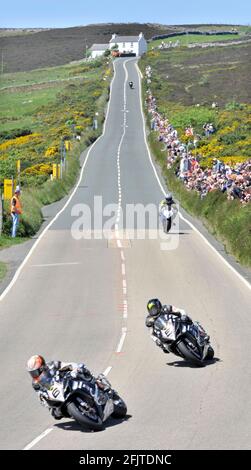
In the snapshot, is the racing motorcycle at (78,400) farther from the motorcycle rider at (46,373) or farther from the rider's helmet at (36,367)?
the rider's helmet at (36,367)

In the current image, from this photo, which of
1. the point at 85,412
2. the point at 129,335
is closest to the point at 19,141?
the point at 129,335

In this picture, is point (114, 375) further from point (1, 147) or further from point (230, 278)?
point (1, 147)

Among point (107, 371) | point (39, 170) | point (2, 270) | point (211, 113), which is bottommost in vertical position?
point (39, 170)

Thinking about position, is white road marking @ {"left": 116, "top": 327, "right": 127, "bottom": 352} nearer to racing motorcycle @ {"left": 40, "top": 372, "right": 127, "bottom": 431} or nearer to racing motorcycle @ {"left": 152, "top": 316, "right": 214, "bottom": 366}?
racing motorcycle @ {"left": 152, "top": 316, "right": 214, "bottom": 366}

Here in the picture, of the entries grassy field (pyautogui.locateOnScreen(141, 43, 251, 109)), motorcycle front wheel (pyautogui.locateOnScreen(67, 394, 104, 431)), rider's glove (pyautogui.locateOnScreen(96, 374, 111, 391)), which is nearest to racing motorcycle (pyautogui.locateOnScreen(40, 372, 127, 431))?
motorcycle front wheel (pyautogui.locateOnScreen(67, 394, 104, 431))

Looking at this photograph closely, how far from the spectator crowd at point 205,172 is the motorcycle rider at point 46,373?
23.5 m

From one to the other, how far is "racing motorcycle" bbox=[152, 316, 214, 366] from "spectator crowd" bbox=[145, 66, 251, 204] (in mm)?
19646

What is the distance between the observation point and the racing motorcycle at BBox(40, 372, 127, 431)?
1312 centimetres

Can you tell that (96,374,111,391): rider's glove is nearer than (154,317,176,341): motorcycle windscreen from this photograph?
Yes

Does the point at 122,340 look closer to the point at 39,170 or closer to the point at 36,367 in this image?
the point at 36,367

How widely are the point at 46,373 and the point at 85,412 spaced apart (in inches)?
31.1

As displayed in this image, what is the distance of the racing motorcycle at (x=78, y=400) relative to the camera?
1312 centimetres

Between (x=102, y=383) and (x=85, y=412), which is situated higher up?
(x=102, y=383)

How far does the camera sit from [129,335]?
20.7 metres
